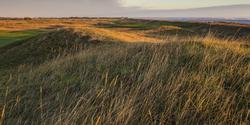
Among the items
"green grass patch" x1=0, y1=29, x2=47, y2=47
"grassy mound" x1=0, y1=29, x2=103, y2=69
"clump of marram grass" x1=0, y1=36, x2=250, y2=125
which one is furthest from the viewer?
"green grass patch" x1=0, y1=29, x2=47, y2=47

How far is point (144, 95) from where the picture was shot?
4.50m

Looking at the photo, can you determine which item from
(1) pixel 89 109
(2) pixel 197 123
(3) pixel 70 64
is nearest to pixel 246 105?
(2) pixel 197 123

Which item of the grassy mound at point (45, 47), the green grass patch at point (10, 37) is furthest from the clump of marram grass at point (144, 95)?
the green grass patch at point (10, 37)

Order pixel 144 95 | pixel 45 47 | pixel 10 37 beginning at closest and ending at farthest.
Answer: pixel 144 95, pixel 45 47, pixel 10 37

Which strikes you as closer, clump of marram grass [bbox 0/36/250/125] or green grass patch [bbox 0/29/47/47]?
clump of marram grass [bbox 0/36/250/125]

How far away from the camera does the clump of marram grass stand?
3.93m

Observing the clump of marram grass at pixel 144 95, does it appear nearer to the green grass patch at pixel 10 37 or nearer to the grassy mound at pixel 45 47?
the grassy mound at pixel 45 47

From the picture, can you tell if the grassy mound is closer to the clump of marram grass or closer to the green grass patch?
the green grass patch

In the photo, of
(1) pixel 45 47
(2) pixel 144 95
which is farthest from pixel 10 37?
(2) pixel 144 95

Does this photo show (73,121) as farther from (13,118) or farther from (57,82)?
(57,82)

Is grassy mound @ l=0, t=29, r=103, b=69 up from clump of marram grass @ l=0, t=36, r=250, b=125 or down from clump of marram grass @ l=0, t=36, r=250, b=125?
down

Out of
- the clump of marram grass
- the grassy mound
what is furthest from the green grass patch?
the clump of marram grass

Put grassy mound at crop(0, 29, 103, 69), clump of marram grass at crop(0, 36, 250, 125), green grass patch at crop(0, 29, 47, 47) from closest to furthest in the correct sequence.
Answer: clump of marram grass at crop(0, 36, 250, 125) < grassy mound at crop(0, 29, 103, 69) < green grass patch at crop(0, 29, 47, 47)

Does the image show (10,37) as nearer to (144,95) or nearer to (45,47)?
(45,47)
